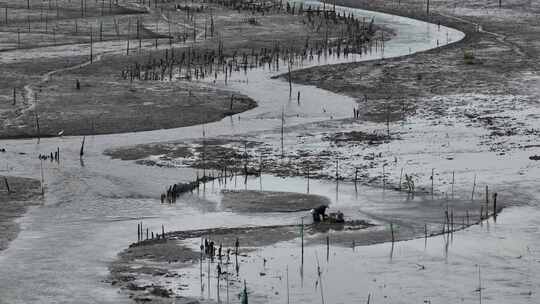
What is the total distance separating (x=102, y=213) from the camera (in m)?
17.9

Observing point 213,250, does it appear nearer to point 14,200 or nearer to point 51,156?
point 14,200

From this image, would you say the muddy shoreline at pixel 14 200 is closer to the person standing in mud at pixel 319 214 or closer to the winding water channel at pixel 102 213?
the winding water channel at pixel 102 213

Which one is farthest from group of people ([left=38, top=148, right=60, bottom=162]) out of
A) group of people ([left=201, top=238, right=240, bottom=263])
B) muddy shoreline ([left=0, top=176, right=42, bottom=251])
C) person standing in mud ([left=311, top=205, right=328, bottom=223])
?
group of people ([left=201, top=238, right=240, bottom=263])

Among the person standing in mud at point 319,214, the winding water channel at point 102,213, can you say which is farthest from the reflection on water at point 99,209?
the person standing in mud at point 319,214

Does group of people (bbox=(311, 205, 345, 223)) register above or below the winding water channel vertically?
above

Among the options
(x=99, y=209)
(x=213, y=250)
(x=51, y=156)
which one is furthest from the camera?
(x=51, y=156)

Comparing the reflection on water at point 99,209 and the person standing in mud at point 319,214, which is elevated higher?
the person standing in mud at point 319,214

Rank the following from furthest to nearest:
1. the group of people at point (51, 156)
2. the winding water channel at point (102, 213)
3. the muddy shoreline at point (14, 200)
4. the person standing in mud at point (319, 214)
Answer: the group of people at point (51, 156) → the person standing in mud at point (319, 214) → the muddy shoreline at point (14, 200) → the winding water channel at point (102, 213)

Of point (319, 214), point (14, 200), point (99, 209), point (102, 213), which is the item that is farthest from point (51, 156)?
point (319, 214)

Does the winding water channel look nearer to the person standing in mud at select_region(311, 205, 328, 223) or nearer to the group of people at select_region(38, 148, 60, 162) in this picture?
the group of people at select_region(38, 148, 60, 162)

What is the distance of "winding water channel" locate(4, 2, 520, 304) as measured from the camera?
1424 cm

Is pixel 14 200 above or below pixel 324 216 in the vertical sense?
below

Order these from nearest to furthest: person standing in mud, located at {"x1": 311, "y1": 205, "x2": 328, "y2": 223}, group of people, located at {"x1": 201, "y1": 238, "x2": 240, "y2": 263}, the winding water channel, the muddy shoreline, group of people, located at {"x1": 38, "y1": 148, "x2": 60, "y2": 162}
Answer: the winding water channel → group of people, located at {"x1": 201, "y1": 238, "x2": 240, "y2": 263} → the muddy shoreline → person standing in mud, located at {"x1": 311, "y1": 205, "x2": 328, "y2": 223} → group of people, located at {"x1": 38, "y1": 148, "x2": 60, "y2": 162}

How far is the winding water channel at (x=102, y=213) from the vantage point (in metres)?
14.2
